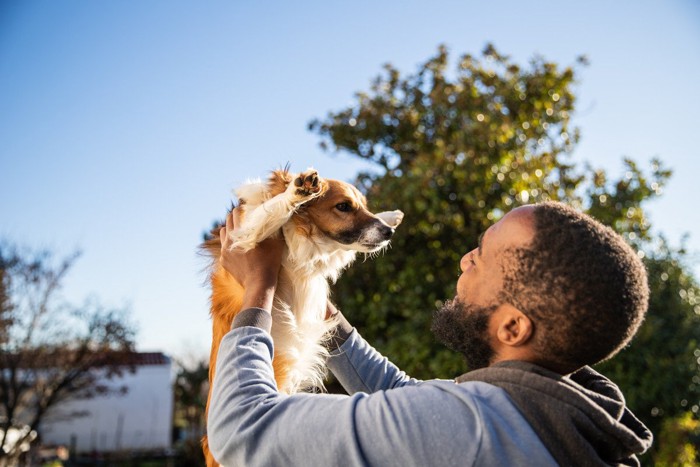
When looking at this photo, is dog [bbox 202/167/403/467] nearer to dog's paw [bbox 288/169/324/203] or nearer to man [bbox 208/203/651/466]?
dog's paw [bbox 288/169/324/203]

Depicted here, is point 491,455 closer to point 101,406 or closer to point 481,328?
point 481,328

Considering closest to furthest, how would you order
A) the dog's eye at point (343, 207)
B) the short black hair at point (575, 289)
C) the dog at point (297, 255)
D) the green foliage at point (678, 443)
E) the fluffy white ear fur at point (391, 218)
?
1. the short black hair at point (575, 289)
2. the dog at point (297, 255)
3. the dog's eye at point (343, 207)
4. the fluffy white ear fur at point (391, 218)
5. the green foliage at point (678, 443)

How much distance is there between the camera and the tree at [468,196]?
24.9 ft

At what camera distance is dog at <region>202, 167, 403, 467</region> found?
2438 millimetres

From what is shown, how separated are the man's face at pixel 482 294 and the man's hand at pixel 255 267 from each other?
21.2 inches

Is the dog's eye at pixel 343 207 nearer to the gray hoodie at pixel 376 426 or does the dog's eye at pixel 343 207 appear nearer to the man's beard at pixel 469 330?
the man's beard at pixel 469 330

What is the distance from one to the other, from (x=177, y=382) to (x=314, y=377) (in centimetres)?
3306

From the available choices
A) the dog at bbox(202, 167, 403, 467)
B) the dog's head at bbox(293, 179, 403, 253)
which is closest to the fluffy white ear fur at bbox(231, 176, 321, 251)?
the dog at bbox(202, 167, 403, 467)

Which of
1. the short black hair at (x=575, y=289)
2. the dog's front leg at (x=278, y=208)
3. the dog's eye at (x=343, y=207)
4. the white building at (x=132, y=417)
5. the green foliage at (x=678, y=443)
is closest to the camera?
the short black hair at (x=575, y=289)

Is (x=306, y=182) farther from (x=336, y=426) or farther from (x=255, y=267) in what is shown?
(x=336, y=426)

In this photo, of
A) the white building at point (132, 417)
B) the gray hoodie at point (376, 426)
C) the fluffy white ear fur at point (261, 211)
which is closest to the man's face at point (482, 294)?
the gray hoodie at point (376, 426)

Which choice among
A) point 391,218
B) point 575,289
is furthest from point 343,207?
point 575,289

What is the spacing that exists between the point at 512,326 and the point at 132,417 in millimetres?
35440

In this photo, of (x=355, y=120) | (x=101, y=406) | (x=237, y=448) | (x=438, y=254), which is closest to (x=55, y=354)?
(x=355, y=120)
